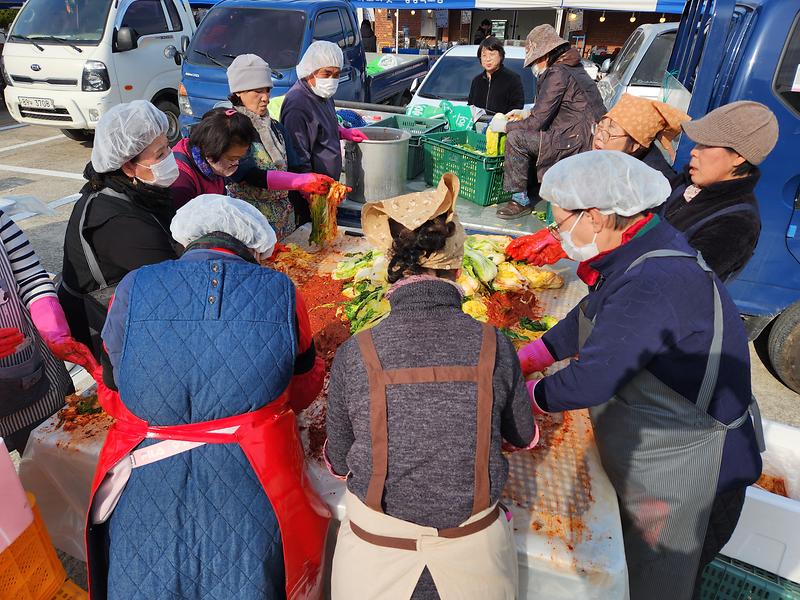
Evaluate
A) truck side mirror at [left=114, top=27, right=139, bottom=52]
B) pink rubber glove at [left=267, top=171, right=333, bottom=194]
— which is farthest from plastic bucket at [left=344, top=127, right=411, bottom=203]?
truck side mirror at [left=114, top=27, right=139, bottom=52]

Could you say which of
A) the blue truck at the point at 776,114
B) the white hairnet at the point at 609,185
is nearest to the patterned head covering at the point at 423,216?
the white hairnet at the point at 609,185

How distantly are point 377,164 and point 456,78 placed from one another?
3.90 meters

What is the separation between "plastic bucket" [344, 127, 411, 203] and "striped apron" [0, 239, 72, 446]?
2961mm

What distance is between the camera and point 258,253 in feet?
6.72

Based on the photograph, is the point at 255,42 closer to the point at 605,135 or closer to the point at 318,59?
the point at 318,59

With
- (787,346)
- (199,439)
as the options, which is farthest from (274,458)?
(787,346)

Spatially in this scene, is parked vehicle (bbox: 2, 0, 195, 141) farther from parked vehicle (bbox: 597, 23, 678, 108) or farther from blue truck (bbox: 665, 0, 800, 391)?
blue truck (bbox: 665, 0, 800, 391)

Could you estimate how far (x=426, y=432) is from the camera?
4.50ft

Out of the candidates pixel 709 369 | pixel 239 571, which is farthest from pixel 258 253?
pixel 709 369

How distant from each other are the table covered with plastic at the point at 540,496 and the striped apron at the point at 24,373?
0.74ft

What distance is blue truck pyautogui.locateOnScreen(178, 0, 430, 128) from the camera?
7.91 metres

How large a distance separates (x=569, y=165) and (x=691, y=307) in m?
0.61

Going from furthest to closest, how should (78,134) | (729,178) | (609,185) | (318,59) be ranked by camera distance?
(78,134) < (318,59) < (729,178) < (609,185)

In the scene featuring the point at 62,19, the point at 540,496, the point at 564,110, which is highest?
the point at 62,19
